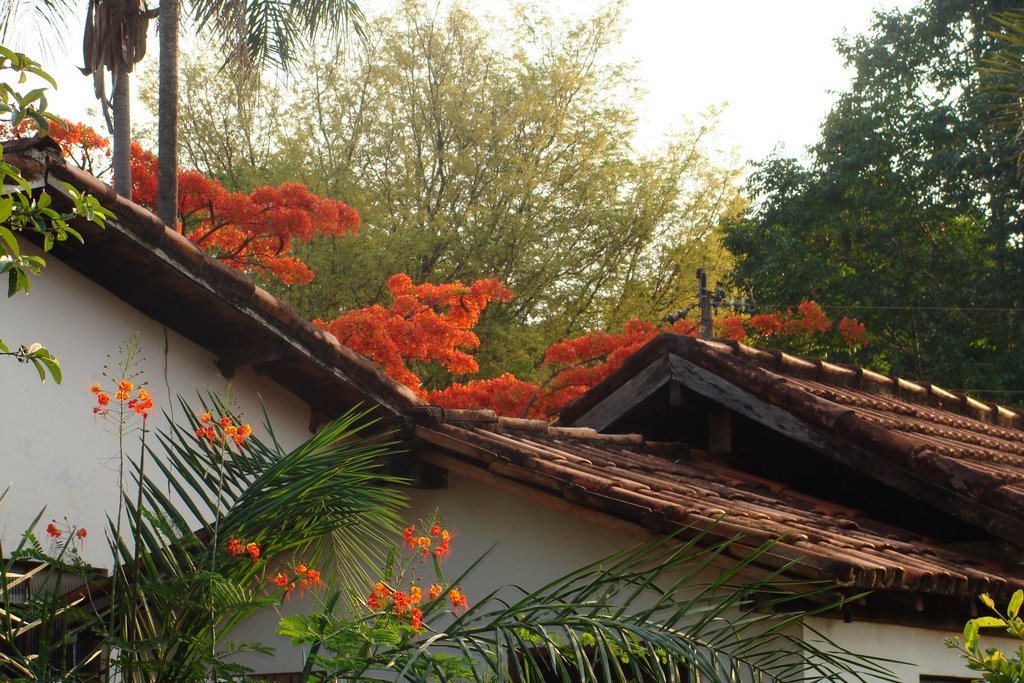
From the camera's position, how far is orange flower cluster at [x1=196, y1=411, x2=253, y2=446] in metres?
4.57

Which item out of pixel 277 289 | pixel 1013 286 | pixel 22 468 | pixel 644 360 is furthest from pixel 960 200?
pixel 22 468

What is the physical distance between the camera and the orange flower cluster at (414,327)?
15.2 m

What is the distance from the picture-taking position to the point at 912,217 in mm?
22250

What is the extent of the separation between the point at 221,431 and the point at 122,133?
10.4 metres

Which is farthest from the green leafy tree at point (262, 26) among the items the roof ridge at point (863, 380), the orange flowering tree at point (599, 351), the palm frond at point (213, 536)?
the palm frond at point (213, 536)

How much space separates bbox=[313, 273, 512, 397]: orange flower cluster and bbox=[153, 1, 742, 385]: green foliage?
22.9ft

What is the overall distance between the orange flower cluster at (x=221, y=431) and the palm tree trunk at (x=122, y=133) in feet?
32.2

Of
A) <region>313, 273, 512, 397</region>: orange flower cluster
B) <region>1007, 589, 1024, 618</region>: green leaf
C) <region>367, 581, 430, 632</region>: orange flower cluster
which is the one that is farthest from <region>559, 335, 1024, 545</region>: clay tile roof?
<region>313, 273, 512, 397</region>: orange flower cluster

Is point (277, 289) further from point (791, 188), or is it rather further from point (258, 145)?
point (791, 188)

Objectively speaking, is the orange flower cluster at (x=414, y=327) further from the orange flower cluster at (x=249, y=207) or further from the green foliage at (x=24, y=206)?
the green foliage at (x=24, y=206)

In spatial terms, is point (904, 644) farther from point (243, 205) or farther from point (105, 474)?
point (243, 205)

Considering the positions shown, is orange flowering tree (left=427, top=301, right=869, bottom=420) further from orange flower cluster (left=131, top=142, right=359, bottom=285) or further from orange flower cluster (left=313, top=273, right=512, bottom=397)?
orange flower cluster (left=131, top=142, right=359, bottom=285)

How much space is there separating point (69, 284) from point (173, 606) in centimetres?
332

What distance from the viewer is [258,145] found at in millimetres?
27297
